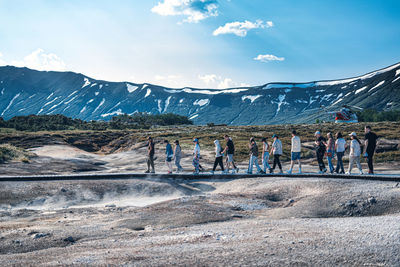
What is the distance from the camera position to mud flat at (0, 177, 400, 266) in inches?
267

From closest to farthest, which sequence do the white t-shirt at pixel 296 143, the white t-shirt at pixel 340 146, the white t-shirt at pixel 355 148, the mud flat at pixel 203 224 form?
1. the mud flat at pixel 203 224
2. the white t-shirt at pixel 355 148
3. the white t-shirt at pixel 340 146
4. the white t-shirt at pixel 296 143

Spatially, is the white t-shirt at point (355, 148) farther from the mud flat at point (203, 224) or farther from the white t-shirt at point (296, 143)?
the white t-shirt at point (296, 143)

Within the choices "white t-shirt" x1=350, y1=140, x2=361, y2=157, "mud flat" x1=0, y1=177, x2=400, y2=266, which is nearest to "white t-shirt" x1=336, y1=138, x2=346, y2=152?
"white t-shirt" x1=350, y1=140, x2=361, y2=157

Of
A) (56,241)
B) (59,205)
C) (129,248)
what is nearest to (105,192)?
(59,205)

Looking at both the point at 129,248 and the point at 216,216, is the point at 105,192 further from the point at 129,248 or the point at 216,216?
the point at 129,248

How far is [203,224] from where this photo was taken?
1047cm

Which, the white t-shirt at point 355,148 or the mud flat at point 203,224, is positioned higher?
the white t-shirt at point 355,148

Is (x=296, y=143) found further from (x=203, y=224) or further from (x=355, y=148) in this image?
(x=203, y=224)

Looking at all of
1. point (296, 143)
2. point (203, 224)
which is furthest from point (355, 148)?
point (203, 224)

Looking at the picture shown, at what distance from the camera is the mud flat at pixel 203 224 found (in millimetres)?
6787

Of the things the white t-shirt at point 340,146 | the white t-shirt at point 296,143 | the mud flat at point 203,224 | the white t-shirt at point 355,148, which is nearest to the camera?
the mud flat at point 203,224

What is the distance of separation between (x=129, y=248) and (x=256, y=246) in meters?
2.79

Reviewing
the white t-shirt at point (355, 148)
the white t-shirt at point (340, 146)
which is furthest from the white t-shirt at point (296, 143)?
the white t-shirt at point (355, 148)

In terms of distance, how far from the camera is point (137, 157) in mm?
36438
